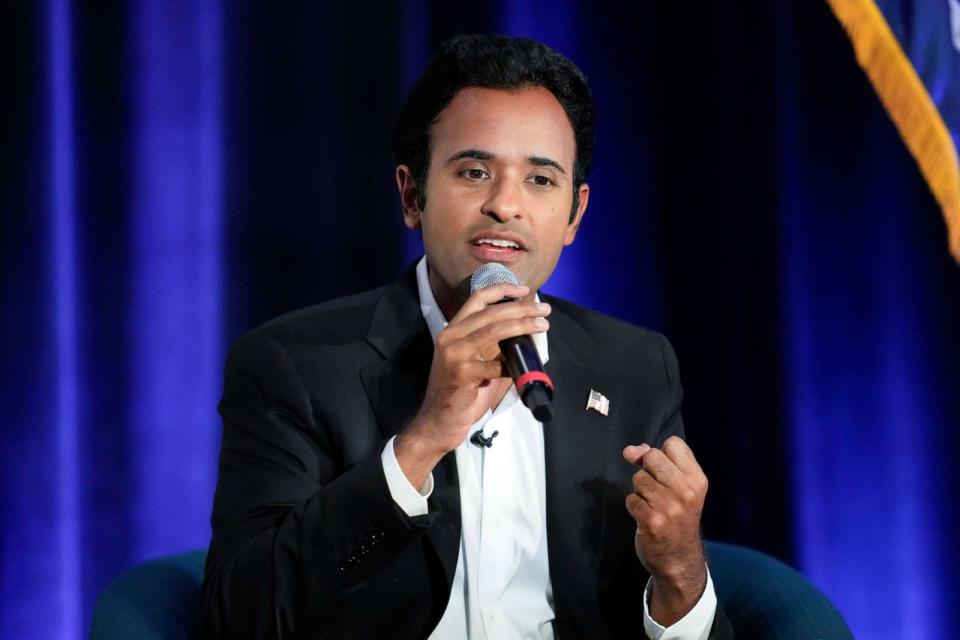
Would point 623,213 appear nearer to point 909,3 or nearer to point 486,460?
point 909,3

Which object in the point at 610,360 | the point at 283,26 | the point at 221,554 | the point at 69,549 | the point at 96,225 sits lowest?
the point at 69,549

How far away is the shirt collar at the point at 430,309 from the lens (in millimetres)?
1906

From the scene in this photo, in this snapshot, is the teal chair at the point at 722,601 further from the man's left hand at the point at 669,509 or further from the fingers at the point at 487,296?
the fingers at the point at 487,296

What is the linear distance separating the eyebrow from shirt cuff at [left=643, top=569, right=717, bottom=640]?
675 millimetres

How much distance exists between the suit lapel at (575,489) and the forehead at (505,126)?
0.37 m

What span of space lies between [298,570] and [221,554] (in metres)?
0.16

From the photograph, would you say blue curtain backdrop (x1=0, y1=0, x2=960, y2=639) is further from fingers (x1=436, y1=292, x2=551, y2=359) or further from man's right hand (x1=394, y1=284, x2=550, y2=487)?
fingers (x1=436, y1=292, x2=551, y2=359)

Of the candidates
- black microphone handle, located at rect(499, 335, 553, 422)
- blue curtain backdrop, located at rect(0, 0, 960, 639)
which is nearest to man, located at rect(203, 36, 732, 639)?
black microphone handle, located at rect(499, 335, 553, 422)

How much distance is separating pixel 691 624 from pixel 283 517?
0.63 meters

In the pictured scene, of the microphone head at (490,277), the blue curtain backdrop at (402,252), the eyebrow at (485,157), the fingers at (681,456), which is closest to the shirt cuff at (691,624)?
the fingers at (681,456)

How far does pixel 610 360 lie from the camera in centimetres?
204

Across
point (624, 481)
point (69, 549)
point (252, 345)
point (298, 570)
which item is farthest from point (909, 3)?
point (69, 549)

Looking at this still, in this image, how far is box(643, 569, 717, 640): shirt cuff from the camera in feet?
5.67

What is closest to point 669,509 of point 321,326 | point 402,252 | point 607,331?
point 607,331
